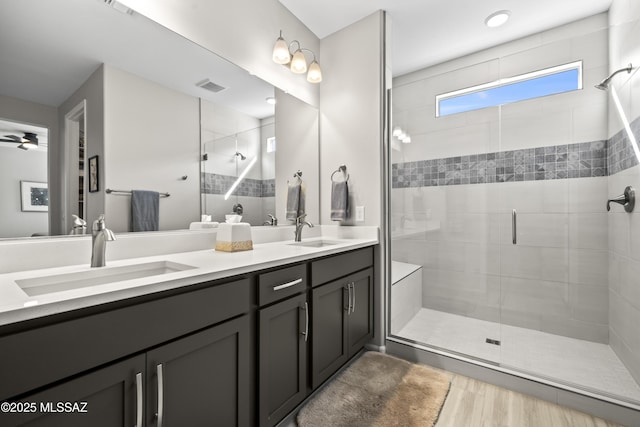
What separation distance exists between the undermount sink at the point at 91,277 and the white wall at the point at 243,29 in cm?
122

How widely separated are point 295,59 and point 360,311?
6.25 feet

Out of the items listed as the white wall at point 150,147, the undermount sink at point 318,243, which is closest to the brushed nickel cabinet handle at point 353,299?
the undermount sink at point 318,243

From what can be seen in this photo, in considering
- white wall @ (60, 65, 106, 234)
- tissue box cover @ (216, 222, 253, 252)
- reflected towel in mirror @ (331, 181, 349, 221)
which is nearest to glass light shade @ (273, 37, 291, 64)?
reflected towel in mirror @ (331, 181, 349, 221)

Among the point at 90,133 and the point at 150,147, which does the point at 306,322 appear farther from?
the point at 90,133

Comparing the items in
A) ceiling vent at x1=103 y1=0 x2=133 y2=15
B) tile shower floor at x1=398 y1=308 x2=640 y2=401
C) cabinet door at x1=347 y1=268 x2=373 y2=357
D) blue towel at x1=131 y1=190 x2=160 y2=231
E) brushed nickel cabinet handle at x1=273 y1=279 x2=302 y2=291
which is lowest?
tile shower floor at x1=398 y1=308 x2=640 y2=401

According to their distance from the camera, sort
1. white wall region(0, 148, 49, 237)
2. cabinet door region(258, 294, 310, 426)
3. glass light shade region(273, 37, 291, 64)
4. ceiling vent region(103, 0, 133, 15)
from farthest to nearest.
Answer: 1. glass light shade region(273, 37, 291, 64)
2. ceiling vent region(103, 0, 133, 15)
3. cabinet door region(258, 294, 310, 426)
4. white wall region(0, 148, 49, 237)

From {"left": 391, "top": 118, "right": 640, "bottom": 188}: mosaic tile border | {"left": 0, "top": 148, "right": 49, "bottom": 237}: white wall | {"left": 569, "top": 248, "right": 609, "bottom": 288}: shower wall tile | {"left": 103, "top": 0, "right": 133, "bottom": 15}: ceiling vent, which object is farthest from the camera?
{"left": 569, "top": 248, "right": 609, "bottom": 288}: shower wall tile

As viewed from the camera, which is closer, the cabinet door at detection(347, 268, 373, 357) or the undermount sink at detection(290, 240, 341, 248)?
the cabinet door at detection(347, 268, 373, 357)

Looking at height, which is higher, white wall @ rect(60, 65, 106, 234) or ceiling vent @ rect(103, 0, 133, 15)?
ceiling vent @ rect(103, 0, 133, 15)

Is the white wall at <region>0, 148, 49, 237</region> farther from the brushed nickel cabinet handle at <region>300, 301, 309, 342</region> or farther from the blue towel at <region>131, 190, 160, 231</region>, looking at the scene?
the brushed nickel cabinet handle at <region>300, 301, 309, 342</region>

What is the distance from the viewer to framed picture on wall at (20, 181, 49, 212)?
42.5 inches

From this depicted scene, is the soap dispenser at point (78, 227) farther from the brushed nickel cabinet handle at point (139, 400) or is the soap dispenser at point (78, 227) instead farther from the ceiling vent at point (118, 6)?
the ceiling vent at point (118, 6)

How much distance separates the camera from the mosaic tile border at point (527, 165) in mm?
1792

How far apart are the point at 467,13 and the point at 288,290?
245 cm
